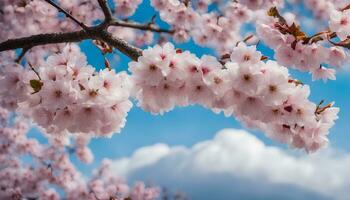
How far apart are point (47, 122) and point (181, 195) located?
480 inches

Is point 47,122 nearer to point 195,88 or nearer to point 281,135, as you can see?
point 195,88

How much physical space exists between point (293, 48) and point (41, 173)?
37.2 ft

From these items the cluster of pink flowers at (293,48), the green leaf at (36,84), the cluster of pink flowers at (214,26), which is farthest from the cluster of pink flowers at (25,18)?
the cluster of pink flowers at (293,48)

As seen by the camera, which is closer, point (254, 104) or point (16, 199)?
point (254, 104)

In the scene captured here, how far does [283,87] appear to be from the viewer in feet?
11.7

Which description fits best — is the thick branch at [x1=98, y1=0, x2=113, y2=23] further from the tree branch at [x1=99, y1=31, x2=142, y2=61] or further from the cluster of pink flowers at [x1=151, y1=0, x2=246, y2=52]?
the cluster of pink flowers at [x1=151, y1=0, x2=246, y2=52]

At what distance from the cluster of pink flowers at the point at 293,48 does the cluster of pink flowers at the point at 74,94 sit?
4.89 feet

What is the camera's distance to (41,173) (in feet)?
46.7

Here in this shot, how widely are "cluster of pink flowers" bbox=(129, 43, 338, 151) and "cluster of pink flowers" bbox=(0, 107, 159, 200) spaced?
34.8ft

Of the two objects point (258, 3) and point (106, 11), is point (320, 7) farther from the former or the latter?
point (106, 11)

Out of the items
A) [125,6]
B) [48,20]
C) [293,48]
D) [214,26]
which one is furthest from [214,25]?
[293,48]

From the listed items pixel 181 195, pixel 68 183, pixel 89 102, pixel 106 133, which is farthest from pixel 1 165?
pixel 89 102

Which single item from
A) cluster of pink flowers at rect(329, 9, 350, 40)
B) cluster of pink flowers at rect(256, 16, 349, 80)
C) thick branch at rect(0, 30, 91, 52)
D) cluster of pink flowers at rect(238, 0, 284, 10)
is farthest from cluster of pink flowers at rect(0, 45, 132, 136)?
cluster of pink flowers at rect(238, 0, 284, 10)

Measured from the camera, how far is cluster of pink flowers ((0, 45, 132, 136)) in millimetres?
3680
